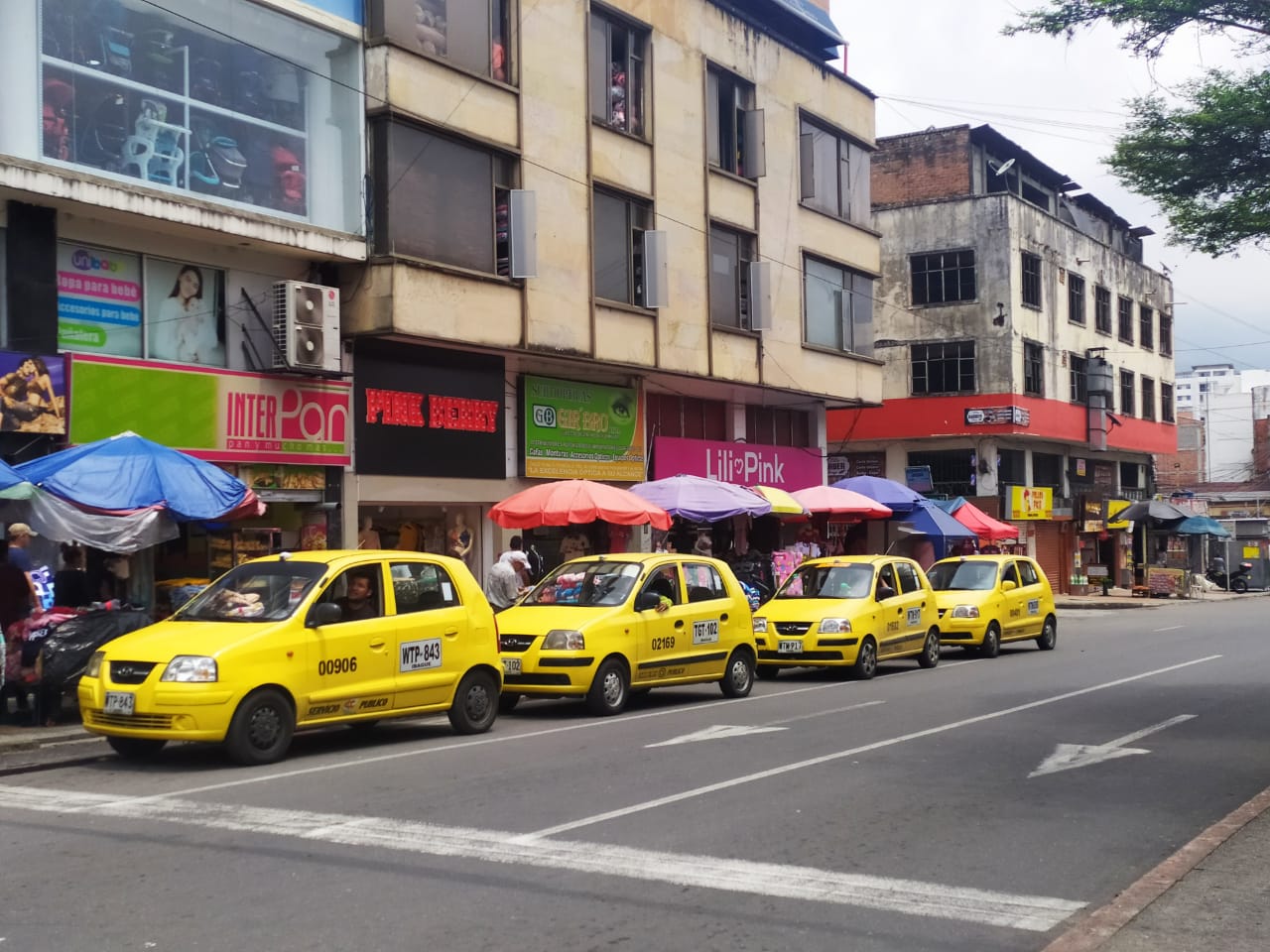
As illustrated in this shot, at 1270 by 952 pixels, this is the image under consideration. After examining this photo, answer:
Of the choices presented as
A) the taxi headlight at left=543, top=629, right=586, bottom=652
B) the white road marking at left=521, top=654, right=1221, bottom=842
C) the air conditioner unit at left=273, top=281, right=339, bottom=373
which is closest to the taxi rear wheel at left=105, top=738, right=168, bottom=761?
the taxi headlight at left=543, top=629, right=586, bottom=652

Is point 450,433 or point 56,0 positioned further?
point 450,433

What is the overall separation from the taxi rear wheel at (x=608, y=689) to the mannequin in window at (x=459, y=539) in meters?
8.37

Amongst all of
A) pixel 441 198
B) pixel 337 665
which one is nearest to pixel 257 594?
pixel 337 665

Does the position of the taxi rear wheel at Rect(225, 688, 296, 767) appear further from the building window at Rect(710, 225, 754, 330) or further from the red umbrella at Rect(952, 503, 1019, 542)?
the red umbrella at Rect(952, 503, 1019, 542)

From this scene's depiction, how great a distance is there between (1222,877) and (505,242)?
1711 centimetres

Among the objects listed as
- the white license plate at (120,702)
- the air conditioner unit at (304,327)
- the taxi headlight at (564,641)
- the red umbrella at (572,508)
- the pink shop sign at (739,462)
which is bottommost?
the white license plate at (120,702)

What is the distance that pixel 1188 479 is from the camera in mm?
89188

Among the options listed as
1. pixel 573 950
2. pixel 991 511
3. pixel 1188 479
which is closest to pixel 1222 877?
pixel 573 950

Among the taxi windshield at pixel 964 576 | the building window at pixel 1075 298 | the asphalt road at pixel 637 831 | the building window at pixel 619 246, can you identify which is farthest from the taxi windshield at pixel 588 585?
the building window at pixel 1075 298

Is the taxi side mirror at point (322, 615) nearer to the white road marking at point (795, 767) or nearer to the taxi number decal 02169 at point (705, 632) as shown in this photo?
the white road marking at point (795, 767)

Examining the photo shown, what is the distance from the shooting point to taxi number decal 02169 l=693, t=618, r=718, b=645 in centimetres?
1565

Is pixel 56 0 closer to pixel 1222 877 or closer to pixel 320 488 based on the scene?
pixel 320 488

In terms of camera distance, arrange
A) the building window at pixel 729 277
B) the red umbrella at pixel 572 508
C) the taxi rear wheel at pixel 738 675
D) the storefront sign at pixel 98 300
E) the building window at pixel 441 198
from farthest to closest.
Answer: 1. the building window at pixel 729 277
2. the building window at pixel 441 198
3. the red umbrella at pixel 572 508
4. the storefront sign at pixel 98 300
5. the taxi rear wheel at pixel 738 675

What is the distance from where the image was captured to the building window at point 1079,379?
5015 centimetres
